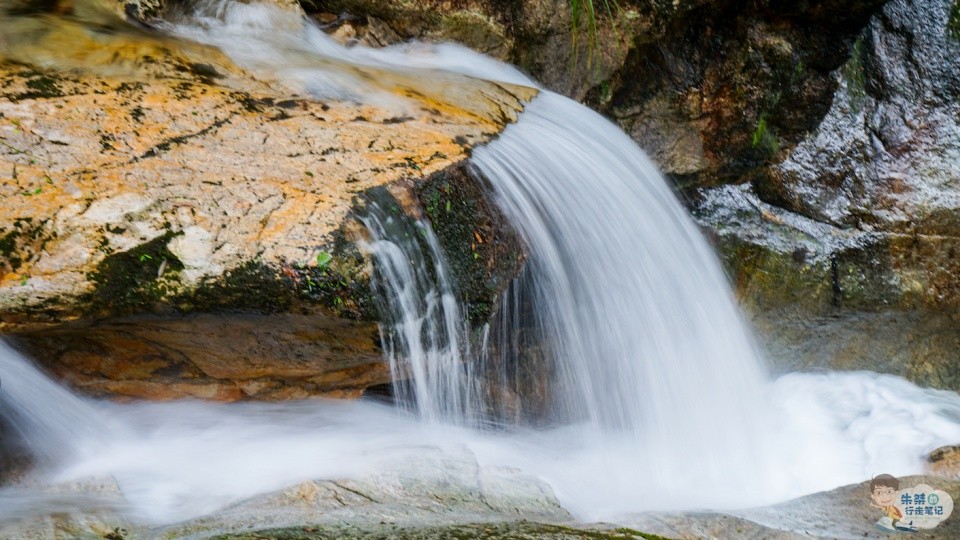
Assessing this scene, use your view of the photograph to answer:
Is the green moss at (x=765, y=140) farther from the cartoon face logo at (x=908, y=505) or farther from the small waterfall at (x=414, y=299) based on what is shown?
the small waterfall at (x=414, y=299)

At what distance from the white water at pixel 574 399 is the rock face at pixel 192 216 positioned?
0.55 feet

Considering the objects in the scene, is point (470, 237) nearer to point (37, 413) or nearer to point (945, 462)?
point (37, 413)

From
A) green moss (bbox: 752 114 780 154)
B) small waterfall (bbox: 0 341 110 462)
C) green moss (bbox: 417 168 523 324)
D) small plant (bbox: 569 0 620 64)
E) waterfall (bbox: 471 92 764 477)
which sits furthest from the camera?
green moss (bbox: 752 114 780 154)

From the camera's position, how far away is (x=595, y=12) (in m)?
5.12

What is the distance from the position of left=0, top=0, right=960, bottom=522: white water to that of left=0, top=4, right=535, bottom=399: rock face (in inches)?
6.6

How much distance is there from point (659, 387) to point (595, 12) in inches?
98.3

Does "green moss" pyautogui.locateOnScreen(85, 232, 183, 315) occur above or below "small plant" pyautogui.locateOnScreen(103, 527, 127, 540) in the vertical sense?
above

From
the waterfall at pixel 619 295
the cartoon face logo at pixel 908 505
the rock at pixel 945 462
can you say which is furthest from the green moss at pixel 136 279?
the rock at pixel 945 462

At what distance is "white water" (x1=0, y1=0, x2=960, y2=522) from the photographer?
3.11m

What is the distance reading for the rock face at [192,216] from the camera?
2.82 meters

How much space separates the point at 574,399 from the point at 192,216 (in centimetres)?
219

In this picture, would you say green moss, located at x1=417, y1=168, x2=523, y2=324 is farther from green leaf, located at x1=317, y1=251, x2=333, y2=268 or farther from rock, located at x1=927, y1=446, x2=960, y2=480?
rock, located at x1=927, y1=446, x2=960, y2=480

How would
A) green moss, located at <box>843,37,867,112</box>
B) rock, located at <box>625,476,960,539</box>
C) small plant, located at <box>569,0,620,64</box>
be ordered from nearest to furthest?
rock, located at <box>625,476,960,539</box> < small plant, located at <box>569,0,620,64</box> < green moss, located at <box>843,37,867,112</box>

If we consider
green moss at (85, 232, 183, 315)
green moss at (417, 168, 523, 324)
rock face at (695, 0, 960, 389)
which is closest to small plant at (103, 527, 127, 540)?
green moss at (85, 232, 183, 315)
